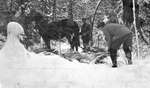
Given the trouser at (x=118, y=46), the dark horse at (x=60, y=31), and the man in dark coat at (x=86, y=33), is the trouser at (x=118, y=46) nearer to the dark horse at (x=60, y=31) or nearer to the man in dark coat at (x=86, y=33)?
the dark horse at (x=60, y=31)

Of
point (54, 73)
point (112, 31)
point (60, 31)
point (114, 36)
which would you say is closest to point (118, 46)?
point (114, 36)

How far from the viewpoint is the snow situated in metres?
5.78

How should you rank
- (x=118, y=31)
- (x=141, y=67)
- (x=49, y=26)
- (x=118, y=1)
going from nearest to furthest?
(x=141, y=67), (x=118, y=31), (x=49, y=26), (x=118, y=1)

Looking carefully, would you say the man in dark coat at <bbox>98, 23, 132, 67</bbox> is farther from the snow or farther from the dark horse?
the dark horse

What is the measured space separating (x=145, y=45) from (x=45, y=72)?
950cm

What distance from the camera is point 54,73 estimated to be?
6.14 metres

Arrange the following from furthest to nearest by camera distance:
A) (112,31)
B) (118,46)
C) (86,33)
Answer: (86,33) → (112,31) → (118,46)

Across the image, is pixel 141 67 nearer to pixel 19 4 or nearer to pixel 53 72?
A: pixel 53 72

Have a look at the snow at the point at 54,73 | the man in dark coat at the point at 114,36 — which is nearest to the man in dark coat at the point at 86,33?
the man in dark coat at the point at 114,36

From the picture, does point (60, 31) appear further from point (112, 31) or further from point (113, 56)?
point (113, 56)

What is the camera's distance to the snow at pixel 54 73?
19.0 ft

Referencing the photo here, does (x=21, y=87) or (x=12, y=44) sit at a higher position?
(x=12, y=44)

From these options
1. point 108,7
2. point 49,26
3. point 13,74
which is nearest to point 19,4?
point 49,26

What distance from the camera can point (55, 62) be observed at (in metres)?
6.67
